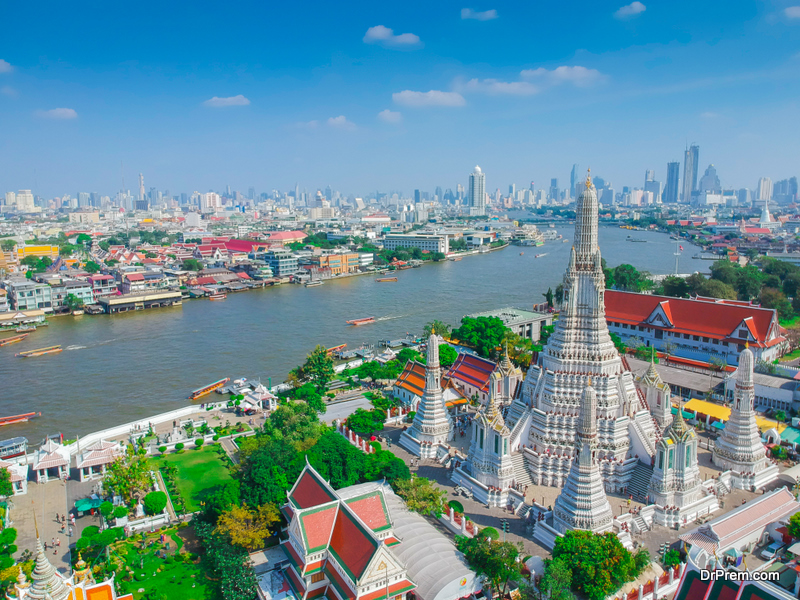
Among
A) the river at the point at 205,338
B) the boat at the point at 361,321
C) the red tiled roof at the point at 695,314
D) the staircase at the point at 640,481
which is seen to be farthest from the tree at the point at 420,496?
the boat at the point at 361,321

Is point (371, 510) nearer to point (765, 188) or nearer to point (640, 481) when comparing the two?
point (640, 481)

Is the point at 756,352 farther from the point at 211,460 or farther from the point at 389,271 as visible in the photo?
the point at 389,271

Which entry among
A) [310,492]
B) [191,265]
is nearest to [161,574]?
[310,492]

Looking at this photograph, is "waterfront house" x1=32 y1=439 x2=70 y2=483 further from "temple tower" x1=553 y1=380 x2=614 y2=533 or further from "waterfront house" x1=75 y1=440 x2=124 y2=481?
"temple tower" x1=553 y1=380 x2=614 y2=533

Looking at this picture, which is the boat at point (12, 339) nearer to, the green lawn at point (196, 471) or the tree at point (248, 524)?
the green lawn at point (196, 471)

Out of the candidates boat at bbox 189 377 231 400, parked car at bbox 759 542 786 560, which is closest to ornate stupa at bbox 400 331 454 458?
parked car at bbox 759 542 786 560

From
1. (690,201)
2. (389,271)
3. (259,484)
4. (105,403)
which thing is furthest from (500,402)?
(690,201)
